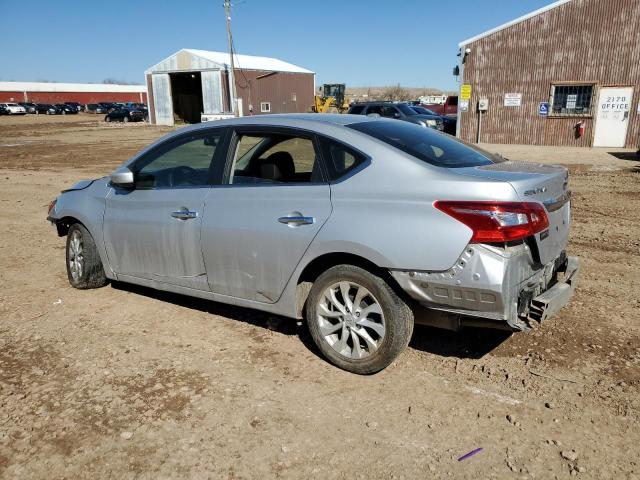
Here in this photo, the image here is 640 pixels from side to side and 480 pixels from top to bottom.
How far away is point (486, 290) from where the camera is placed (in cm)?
294

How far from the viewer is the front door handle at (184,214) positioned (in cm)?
404

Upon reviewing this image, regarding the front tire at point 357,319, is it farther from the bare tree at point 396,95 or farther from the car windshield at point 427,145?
the bare tree at point 396,95

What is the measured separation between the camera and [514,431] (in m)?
2.89

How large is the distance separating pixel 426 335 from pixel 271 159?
1802 mm

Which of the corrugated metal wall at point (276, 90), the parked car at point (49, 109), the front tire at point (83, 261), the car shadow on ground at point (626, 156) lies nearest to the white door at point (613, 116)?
the car shadow on ground at point (626, 156)

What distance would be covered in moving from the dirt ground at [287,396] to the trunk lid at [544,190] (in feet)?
2.80

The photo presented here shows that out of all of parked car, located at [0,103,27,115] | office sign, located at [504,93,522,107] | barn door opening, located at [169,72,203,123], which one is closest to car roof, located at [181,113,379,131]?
office sign, located at [504,93,522,107]

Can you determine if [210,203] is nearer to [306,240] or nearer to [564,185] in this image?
[306,240]

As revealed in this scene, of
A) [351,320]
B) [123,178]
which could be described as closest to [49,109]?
[123,178]

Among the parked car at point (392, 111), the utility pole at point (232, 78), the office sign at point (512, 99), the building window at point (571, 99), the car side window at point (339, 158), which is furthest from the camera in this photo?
the utility pole at point (232, 78)

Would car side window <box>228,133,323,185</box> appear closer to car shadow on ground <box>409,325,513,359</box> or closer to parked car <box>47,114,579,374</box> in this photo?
parked car <box>47,114,579,374</box>

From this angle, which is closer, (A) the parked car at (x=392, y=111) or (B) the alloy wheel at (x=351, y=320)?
(B) the alloy wheel at (x=351, y=320)

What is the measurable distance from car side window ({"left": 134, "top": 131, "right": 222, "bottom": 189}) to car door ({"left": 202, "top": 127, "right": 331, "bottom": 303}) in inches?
9.9

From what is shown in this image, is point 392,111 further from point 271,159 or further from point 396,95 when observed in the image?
point 396,95
